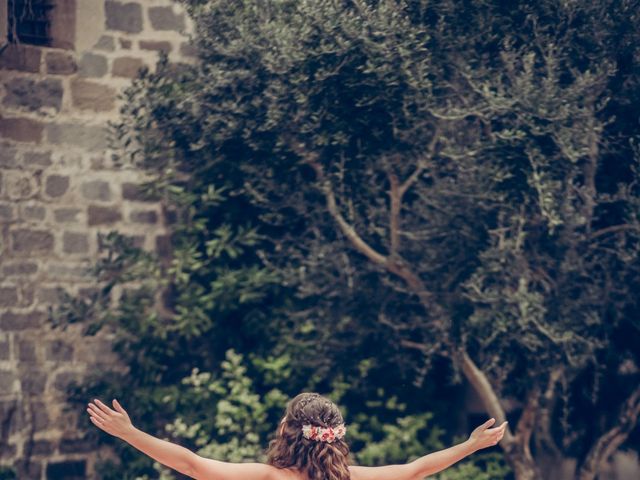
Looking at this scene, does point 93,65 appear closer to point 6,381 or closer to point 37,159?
point 37,159

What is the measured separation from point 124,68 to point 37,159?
99 cm

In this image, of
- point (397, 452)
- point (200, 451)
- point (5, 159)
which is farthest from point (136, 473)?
point (5, 159)

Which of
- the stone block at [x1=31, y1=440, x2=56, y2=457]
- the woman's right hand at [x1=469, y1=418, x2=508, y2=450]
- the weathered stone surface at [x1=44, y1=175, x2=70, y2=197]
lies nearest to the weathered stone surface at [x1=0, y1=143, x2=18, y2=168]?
the weathered stone surface at [x1=44, y1=175, x2=70, y2=197]

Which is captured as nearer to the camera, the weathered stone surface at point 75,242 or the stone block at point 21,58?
the stone block at point 21,58

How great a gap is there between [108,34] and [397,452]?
3886mm

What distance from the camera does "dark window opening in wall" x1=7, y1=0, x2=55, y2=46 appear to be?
8.41 m

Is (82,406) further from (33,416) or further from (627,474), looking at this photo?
(627,474)

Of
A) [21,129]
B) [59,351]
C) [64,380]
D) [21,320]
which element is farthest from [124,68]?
[64,380]

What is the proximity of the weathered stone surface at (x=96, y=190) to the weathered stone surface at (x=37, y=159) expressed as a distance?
325 millimetres

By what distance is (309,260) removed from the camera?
7.91m

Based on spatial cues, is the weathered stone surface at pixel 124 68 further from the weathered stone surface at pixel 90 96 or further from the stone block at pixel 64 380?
the stone block at pixel 64 380

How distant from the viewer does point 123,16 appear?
875cm

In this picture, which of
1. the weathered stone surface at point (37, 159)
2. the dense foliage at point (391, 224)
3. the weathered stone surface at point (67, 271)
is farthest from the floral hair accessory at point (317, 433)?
the weathered stone surface at point (37, 159)

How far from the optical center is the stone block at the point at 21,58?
836 centimetres
